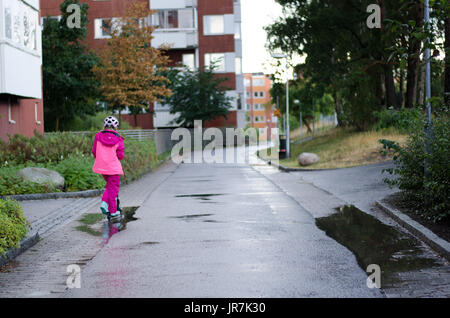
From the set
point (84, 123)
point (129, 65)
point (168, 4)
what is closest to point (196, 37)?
point (168, 4)

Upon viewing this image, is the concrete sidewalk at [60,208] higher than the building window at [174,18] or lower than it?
lower

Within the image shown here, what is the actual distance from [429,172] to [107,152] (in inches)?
213

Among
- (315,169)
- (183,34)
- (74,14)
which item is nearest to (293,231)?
(315,169)

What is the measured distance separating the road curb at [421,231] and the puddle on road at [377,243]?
14cm

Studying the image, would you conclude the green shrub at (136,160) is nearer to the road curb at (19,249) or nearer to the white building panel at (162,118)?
the road curb at (19,249)

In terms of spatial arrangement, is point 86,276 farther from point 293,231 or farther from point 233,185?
point 233,185

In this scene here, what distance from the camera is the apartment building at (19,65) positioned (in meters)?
22.3

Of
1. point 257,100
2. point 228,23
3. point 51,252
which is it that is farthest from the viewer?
point 257,100

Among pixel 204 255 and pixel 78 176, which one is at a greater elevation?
pixel 78 176

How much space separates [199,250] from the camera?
797cm

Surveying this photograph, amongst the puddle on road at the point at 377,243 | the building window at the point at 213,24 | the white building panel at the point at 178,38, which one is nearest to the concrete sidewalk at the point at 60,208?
the puddle on road at the point at 377,243

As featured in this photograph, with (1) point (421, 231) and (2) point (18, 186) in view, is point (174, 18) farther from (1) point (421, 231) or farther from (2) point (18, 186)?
(1) point (421, 231)

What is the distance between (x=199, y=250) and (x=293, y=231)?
2068 millimetres

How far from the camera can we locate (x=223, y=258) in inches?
292
